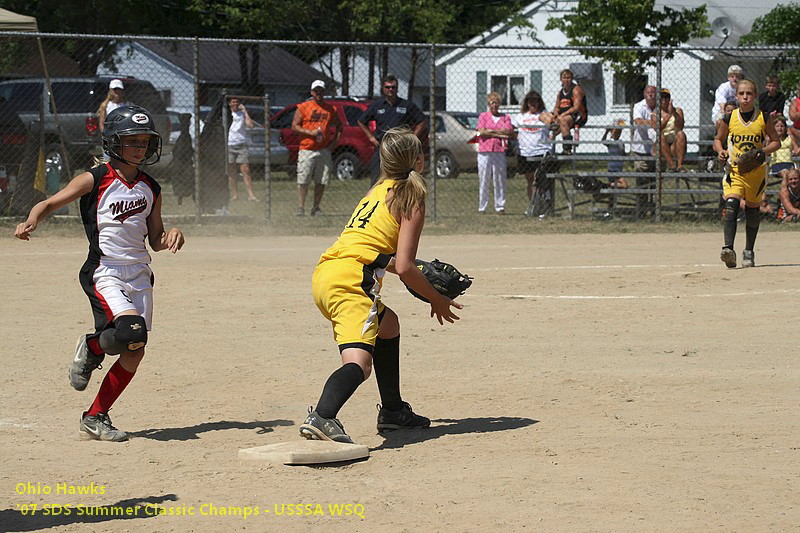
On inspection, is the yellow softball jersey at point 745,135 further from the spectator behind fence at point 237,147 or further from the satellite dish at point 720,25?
the satellite dish at point 720,25

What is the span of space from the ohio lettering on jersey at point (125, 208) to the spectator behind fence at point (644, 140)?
12179 millimetres

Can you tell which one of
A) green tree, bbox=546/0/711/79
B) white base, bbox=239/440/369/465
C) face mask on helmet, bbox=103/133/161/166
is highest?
green tree, bbox=546/0/711/79

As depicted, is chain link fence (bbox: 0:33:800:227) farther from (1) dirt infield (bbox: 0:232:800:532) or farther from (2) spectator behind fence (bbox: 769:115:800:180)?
(1) dirt infield (bbox: 0:232:800:532)

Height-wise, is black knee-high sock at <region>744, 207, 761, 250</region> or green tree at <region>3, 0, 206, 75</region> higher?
green tree at <region>3, 0, 206, 75</region>

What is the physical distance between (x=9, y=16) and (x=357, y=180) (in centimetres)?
953

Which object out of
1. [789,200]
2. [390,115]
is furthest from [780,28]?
[390,115]

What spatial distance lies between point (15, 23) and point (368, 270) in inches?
509

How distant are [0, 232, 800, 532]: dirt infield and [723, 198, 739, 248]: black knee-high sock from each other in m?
0.44

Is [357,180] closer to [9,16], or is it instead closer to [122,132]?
[9,16]

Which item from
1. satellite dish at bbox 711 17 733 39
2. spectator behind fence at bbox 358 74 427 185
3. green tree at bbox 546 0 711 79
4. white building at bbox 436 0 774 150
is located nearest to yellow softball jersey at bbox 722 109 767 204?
spectator behind fence at bbox 358 74 427 185

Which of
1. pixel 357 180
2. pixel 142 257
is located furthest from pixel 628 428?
pixel 357 180

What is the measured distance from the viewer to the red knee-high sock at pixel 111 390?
234 inches

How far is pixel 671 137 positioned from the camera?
17547 millimetres

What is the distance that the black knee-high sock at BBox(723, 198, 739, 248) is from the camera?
38.4 ft
